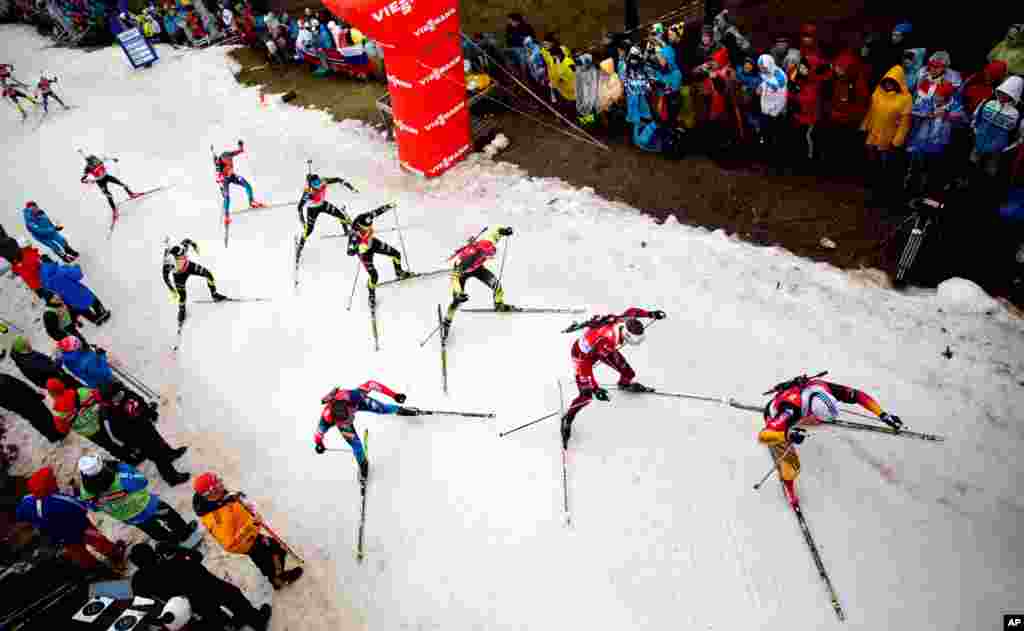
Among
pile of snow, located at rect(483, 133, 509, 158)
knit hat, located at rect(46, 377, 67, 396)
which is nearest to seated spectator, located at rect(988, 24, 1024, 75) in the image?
pile of snow, located at rect(483, 133, 509, 158)

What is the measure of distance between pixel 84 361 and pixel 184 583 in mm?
5044

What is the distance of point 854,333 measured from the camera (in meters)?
8.35

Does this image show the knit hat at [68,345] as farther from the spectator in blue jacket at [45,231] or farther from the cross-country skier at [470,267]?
the spectator in blue jacket at [45,231]

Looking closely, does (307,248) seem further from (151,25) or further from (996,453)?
(151,25)

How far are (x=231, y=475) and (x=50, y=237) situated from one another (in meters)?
9.12

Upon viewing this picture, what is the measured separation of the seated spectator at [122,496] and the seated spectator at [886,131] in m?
11.8

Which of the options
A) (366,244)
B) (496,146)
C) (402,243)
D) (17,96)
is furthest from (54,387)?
(17,96)

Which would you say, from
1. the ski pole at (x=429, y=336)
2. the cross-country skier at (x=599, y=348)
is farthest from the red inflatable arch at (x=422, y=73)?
the cross-country skier at (x=599, y=348)

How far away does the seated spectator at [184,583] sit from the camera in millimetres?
5676

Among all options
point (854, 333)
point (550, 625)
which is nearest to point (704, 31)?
point (854, 333)

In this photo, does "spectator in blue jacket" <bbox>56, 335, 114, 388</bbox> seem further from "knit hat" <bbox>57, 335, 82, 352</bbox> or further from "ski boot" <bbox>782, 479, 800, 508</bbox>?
"ski boot" <bbox>782, 479, 800, 508</bbox>

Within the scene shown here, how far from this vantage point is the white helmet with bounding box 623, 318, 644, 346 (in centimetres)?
668

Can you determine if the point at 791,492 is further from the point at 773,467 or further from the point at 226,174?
the point at 226,174

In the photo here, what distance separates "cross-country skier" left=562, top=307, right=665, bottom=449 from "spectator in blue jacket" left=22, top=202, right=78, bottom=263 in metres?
13.2
